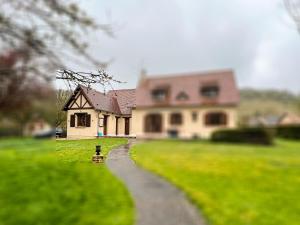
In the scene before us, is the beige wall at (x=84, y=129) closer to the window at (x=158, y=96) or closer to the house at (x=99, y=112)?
the house at (x=99, y=112)

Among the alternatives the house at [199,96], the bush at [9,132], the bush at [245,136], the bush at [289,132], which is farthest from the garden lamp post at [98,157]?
the bush at [289,132]

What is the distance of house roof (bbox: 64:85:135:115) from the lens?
22cm

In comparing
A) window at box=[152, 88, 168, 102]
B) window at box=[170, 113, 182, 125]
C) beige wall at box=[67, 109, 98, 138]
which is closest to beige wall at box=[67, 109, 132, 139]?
beige wall at box=[67, 109, 98, 138]

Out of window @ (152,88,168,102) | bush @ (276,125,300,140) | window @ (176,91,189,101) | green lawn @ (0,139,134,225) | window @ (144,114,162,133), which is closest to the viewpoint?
window @ (144,114,162,133)

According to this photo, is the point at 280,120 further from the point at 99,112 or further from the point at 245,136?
the point at 99,112

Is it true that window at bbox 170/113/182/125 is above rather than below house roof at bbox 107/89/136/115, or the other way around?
above

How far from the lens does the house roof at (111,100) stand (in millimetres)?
219

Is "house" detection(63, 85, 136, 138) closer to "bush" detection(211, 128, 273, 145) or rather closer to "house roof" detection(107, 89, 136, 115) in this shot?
"house roof" detection(107, 89, 136, 115)

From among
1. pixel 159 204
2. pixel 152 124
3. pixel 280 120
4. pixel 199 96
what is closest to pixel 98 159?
pixel 152 124

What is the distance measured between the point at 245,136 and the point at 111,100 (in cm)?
869

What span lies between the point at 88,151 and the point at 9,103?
7.1 inches

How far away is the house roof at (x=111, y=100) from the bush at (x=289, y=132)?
10528mm

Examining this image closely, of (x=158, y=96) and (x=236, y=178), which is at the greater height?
(x=158, y=96)

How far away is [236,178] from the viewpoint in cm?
1038
